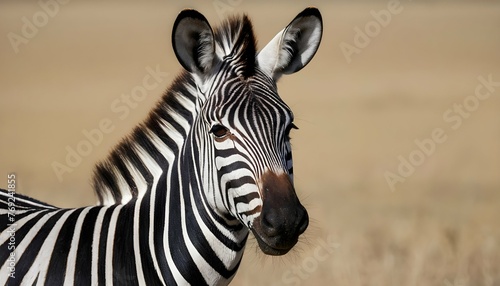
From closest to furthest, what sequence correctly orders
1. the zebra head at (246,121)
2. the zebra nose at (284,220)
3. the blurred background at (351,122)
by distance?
1. the zebra nose at (284,220)
2. the zebra head at (246,121)
3. the blurred background at (351,122)

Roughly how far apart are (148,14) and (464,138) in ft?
94.0

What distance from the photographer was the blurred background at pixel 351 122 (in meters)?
10.7

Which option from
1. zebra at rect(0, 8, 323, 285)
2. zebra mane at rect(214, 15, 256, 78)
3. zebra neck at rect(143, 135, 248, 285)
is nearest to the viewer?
zebra at rect(0, 8, 323, 285)

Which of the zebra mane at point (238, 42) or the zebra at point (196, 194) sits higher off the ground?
the zebra mane at point (238, 42)

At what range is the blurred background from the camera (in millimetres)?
10680

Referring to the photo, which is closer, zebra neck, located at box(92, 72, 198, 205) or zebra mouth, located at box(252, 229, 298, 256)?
zebra mouth, located at box(252, 229, 298, 256)

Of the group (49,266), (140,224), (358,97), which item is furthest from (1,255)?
(358,97)

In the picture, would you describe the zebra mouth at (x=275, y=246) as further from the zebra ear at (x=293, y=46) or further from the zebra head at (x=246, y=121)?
the zebra ear at (x=293, y=46)

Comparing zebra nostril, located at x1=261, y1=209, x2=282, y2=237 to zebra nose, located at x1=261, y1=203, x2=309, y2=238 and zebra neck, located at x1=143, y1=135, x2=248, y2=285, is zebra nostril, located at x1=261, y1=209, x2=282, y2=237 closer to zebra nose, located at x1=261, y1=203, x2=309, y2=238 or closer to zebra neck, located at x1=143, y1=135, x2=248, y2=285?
zebra nose, located at x1=261, y1=203, x2=309, y2=238

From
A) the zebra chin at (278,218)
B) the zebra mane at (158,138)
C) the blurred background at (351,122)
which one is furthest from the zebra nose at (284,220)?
the zebra mane at (158,138)

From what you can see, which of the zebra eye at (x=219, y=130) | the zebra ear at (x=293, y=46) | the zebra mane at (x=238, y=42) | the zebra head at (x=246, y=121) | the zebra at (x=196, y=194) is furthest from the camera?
the zebra ear at (x=293, y=46)

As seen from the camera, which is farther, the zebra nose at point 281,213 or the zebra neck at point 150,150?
the zebra neck at point 150,150

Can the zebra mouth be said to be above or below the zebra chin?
below

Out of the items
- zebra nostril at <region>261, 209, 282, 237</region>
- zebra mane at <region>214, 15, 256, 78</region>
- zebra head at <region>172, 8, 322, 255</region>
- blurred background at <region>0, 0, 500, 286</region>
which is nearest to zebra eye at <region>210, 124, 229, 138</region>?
zebra head at <region>172, 8, 322, 255</region>
